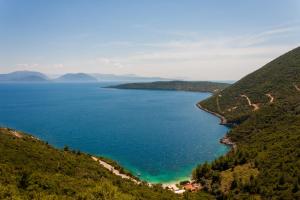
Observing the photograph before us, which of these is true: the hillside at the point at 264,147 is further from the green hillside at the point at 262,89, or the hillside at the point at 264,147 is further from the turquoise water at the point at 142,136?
the turquoise water at the point at 142,136

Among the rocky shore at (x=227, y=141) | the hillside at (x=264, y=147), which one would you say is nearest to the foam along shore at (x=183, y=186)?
the hillside at (x=264, y=147)

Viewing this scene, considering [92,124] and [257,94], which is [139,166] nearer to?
[92,124]

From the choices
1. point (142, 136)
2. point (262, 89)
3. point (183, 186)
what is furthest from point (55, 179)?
point (262, 89)

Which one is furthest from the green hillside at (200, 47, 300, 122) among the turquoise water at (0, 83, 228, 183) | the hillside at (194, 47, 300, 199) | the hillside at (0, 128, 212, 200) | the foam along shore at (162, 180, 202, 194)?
the hillside at (0, 128, 212, 200)

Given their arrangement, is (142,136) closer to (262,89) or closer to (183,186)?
(183,186)

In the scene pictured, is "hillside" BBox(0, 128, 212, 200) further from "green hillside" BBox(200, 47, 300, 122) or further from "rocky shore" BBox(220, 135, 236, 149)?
"green hillside" BBox(200, 47, 300, 122)

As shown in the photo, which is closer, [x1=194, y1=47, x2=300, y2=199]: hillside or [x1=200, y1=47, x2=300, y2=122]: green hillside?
[x1=194, y1=47, x2=300, y2=199]: hillside
